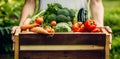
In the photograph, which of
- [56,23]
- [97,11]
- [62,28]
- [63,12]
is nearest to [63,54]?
[62,28]

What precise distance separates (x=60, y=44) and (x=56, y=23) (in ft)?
1.02

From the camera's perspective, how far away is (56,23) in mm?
4188

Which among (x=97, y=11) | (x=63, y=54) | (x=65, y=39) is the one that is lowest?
(x=63, y=54)

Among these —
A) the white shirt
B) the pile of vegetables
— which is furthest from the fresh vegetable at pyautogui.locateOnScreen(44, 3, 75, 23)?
the white shirt

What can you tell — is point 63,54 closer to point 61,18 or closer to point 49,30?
point 49,30

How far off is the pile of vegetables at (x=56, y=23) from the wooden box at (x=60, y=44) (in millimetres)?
69

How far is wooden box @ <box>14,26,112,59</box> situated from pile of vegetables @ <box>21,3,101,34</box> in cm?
7

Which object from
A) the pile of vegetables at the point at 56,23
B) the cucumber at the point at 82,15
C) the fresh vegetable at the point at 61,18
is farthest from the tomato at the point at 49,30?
the cucumber at the point at 82,15

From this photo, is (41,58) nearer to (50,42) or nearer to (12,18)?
(50,42)

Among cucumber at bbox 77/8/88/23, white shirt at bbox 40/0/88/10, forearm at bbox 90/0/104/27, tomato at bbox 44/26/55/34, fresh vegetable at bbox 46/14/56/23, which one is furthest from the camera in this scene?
white shirt at bbox 40/0/88/10

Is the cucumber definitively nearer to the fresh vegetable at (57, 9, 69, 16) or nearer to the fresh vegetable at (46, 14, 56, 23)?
the fresh vegetable at (57, 9, 69, 16)

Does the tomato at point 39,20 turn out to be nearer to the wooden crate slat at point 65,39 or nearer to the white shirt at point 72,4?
the wooden crate slat at point 65,39

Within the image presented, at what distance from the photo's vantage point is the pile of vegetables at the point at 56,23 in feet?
13.1

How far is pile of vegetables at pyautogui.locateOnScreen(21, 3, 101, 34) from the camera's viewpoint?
13.1 ft
